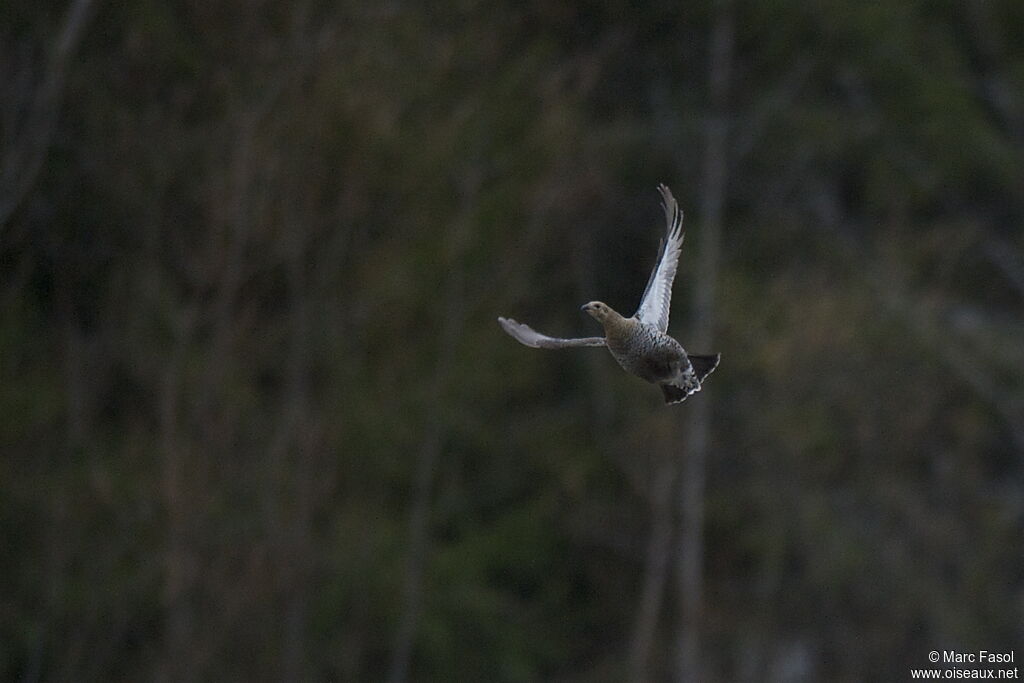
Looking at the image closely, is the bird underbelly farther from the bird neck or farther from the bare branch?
the bare branch

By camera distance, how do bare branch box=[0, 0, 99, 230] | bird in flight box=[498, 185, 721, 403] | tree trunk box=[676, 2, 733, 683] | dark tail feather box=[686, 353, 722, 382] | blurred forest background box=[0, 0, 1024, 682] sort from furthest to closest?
tree trunk box=[676, 2, 733, 683] < blurred forest background box=[0, 0, 1024, 682] < bare branch box=[0, 0, 99, 230] < dark tail feather box=[686, 353, 722, 382] < bird in flight box=[498, 185, 721, 403]

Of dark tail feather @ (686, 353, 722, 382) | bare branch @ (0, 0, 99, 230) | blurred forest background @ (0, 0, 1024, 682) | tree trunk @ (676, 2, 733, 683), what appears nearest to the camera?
dark tail feather @ (686, 353, 722, 382)

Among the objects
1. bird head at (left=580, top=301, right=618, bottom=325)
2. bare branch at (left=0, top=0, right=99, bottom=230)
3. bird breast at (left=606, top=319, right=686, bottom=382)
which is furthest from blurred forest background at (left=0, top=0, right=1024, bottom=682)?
bird breast at (left=606, top=319, right=686, bottom=382)

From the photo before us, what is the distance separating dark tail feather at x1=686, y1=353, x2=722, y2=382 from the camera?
6859 millimetres

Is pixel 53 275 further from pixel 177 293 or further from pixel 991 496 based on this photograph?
pixel 991 496

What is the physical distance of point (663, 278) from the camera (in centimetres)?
696

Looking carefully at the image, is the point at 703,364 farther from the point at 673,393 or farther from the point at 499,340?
the point at 499,340

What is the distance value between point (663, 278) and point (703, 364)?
1.18 ft

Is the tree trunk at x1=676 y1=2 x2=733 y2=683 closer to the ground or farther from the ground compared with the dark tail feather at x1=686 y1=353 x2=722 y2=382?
farther from the ground

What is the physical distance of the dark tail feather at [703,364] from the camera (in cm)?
686

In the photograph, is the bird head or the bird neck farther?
the bird head

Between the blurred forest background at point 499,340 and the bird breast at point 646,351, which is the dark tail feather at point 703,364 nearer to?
the bird breast at point 646,351

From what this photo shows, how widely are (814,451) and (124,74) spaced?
9156 mm

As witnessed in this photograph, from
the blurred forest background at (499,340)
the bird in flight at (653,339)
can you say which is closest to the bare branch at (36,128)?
the blurred forest background at (499,340)
